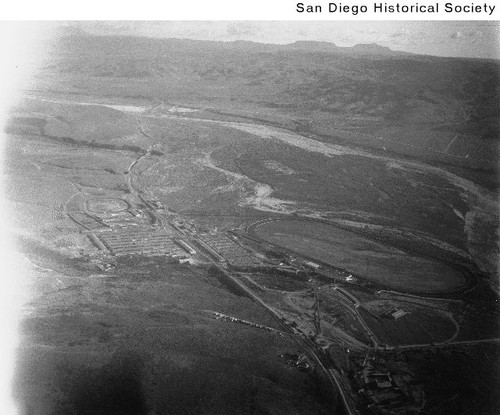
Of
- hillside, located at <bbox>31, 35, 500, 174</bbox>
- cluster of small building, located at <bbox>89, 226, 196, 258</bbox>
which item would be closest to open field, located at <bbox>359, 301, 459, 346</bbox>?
cluster of small building, located at <bbox>89, 226, 196, 258</bbox>

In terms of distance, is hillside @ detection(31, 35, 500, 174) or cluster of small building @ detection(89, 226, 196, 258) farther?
hillside @ detection(31, 35, 500, 174)

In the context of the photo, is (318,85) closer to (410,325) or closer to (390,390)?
(410,325)

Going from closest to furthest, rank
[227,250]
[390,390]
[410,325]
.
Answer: [390,390] < [410,325] < [227,250]

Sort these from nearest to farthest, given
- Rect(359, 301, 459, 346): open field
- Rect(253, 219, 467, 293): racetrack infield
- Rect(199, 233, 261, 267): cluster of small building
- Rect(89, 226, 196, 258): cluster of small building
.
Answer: Rect(359, 301, 459, 346): open field
Rect(253, 219, 467, 293): racetrack infield
Rect(199, 233, 261, 267): cluster of small building
Rect(89, 226, 196, 258): cluster of small building

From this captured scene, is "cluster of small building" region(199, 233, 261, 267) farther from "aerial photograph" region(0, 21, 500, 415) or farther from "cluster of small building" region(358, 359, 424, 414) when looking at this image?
"cluster of small building" region(358, 359, 424, 414)

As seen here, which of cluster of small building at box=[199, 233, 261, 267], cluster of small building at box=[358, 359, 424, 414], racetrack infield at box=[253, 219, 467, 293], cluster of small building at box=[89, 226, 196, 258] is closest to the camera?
cluster of small building at box=[358, 359, 424, 414]

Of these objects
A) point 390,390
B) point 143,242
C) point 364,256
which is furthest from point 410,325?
point 143,242

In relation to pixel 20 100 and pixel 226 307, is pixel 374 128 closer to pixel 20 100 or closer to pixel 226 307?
pixel 20 100
